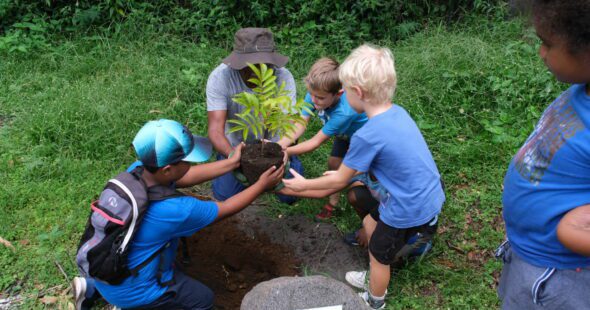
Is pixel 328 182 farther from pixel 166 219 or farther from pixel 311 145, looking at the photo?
pixel 166 219

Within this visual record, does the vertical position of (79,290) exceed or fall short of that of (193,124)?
it exceeds it

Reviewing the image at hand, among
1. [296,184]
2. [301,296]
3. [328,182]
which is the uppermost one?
[328,182]

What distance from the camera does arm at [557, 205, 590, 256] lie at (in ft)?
5.43

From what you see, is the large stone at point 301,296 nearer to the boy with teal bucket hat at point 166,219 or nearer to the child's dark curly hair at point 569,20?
the boy with teal bucket hat at point 166,219

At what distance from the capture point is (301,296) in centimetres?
252

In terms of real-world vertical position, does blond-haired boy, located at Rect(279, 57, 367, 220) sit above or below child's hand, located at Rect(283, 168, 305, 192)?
above

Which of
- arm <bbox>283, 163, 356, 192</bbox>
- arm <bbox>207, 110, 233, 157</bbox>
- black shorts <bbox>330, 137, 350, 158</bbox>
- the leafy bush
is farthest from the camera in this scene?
the leafy bush

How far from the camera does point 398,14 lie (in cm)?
663

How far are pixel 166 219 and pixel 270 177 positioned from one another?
2.25 feet

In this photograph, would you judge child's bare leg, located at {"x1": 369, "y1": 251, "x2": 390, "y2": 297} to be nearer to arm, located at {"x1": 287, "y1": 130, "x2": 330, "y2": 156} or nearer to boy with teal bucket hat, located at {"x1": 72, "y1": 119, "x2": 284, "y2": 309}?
boy with teal bucket hat, located at {"x1": 72, "y1": 119, "x2": 284, "y2": 309}

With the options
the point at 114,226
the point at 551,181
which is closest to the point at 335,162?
the point at 114,226

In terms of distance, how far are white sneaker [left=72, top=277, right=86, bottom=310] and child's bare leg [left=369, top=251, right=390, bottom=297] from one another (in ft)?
5.94

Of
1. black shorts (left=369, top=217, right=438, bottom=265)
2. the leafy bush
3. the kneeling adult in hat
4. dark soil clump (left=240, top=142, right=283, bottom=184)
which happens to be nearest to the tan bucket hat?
the kneeling adult in hat

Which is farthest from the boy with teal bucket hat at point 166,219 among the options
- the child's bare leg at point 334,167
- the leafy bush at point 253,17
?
the leafy bush at point 253,17
